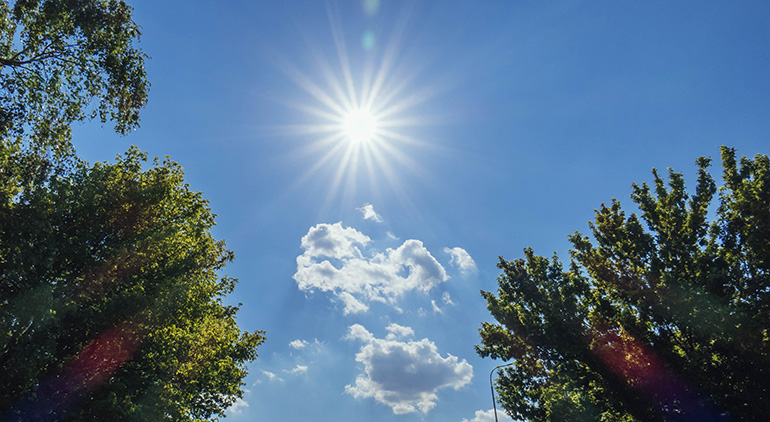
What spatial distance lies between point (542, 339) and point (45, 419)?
18071 millimetres

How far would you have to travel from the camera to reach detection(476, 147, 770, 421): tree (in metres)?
12.5

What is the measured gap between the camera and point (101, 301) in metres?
13.0

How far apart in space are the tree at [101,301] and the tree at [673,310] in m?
Answer: 14.5

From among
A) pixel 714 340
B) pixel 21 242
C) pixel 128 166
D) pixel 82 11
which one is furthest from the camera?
pixel 128 166

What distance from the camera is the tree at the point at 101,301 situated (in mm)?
11648

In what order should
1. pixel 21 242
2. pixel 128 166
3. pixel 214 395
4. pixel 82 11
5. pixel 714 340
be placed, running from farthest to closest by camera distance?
pixel 214 395 → pixel 128 166 → pixel 714 340 → pixel 21 242 → pixel 82 11

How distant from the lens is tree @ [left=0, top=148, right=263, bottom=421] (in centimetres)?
1165

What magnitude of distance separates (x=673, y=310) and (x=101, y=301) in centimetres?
1952

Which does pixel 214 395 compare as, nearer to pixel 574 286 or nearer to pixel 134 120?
pixel 134 120

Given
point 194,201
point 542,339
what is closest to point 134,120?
point 194,201

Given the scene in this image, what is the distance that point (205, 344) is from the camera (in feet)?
57.3

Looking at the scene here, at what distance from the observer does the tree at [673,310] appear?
12531 millimetres

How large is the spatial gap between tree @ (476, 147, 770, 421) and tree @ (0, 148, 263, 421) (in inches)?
572

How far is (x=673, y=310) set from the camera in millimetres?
13344
